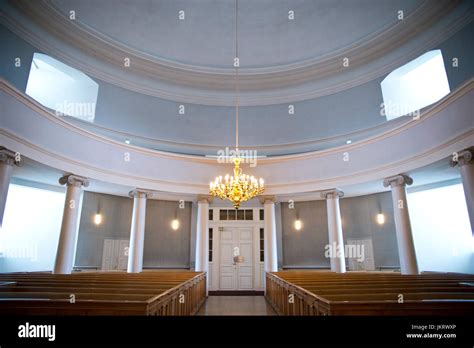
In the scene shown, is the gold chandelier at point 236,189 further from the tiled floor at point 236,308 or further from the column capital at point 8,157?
the column capital at point 8,157

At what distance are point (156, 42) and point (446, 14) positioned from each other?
402 inches

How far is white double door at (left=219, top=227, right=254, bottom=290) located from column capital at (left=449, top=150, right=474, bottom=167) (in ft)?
26.3

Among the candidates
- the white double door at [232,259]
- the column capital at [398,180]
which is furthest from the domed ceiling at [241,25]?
the white double door at [232,259]

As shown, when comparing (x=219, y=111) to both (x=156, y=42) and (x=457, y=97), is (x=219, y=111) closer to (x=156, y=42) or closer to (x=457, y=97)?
(x=156, y=42)

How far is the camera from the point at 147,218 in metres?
13.0

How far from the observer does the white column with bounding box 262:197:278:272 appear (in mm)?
11555

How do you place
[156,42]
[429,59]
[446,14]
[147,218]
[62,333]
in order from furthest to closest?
[147,218], [156,42], [429,59], [446,14], [62,333]

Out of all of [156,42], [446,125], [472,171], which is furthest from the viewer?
[156,42]

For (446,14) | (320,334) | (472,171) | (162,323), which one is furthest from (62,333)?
(446,14)

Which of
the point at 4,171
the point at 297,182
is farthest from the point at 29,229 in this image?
the point at 297,182

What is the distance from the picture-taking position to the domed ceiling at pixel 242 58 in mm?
9969

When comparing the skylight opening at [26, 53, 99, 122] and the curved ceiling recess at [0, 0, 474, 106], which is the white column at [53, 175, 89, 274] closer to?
the skylight opening at [26, 53, 99, 122]

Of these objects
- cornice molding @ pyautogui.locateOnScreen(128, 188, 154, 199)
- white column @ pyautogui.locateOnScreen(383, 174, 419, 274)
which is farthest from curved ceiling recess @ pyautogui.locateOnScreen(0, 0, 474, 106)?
white column @ pyautogui.locateOnScreen(383, 174, 419, 274)

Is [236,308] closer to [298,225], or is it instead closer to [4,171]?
[298,225]
